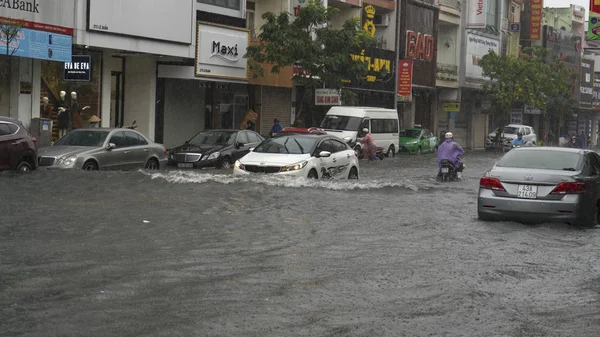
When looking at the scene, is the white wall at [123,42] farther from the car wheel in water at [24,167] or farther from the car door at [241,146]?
the car wheel in water at [24,167]

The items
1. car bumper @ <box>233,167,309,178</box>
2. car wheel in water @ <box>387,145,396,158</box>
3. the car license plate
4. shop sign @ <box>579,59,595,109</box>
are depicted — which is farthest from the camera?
shop sign @ <box>579,59,595,109</box>

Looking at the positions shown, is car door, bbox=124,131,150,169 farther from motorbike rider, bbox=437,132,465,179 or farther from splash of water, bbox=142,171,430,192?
motorbike rider, bbox=437,132,465,179

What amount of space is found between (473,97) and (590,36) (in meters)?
42.4

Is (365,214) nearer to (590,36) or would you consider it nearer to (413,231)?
(413,231)

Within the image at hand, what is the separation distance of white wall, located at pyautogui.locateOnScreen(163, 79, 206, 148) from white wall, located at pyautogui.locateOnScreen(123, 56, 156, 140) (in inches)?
66.9

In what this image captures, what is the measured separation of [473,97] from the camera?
67.1 meters

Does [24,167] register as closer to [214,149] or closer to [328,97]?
[214,149]

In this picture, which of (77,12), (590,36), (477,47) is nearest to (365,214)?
(590,36)

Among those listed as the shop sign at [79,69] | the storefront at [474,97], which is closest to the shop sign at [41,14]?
the shop sign at [79,69]

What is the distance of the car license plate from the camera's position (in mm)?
15258

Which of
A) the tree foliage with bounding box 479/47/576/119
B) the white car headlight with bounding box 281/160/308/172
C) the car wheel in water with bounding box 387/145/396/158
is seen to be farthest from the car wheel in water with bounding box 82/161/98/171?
the tree foliage with bounding box 479/47/576/119

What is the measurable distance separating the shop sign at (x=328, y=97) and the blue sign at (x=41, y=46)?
14874 millimetres

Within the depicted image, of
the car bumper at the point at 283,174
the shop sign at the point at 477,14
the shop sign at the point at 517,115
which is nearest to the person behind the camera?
the car bumper at the point at 283,174

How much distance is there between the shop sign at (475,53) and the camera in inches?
2456
